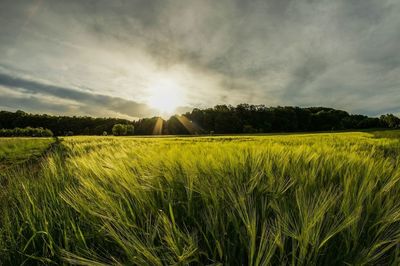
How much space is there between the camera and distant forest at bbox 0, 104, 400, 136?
246 feet

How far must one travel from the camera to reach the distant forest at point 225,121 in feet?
246

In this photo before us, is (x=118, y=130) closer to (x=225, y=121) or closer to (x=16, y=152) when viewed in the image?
(x=225, y=121)

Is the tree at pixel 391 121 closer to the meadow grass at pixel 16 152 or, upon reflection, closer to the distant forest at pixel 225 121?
the distant forest at pixel 225 121

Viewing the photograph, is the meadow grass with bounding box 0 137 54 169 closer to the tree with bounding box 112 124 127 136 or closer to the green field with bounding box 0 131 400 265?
the green field with bounding box 0 131 400 265

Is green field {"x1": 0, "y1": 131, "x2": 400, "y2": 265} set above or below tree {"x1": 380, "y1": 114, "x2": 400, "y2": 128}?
below

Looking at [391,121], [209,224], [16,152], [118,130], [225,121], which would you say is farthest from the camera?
[225,121]

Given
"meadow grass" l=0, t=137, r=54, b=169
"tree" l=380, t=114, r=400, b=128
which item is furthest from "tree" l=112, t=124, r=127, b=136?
"tree" l=380, t=114, r=400, b=128

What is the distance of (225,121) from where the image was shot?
78.2 metres

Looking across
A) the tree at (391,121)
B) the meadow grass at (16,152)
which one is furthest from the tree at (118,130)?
the tree at (391,121)

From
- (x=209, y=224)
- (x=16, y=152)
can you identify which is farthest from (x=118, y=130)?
(x=209, y=224)

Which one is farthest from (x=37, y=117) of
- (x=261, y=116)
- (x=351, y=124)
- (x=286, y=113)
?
(x=351, y=124)

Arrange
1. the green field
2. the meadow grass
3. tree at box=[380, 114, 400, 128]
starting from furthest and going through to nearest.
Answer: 1. tree at box=[380, 114, 400, 128]
2. the meadow grass
3. the green field

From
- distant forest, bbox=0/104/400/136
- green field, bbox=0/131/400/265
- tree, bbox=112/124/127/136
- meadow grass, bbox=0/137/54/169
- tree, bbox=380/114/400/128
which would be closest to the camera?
green field, bbox=0/131/400/265

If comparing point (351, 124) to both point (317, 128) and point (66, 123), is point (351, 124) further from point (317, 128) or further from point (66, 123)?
point (66, 123)
